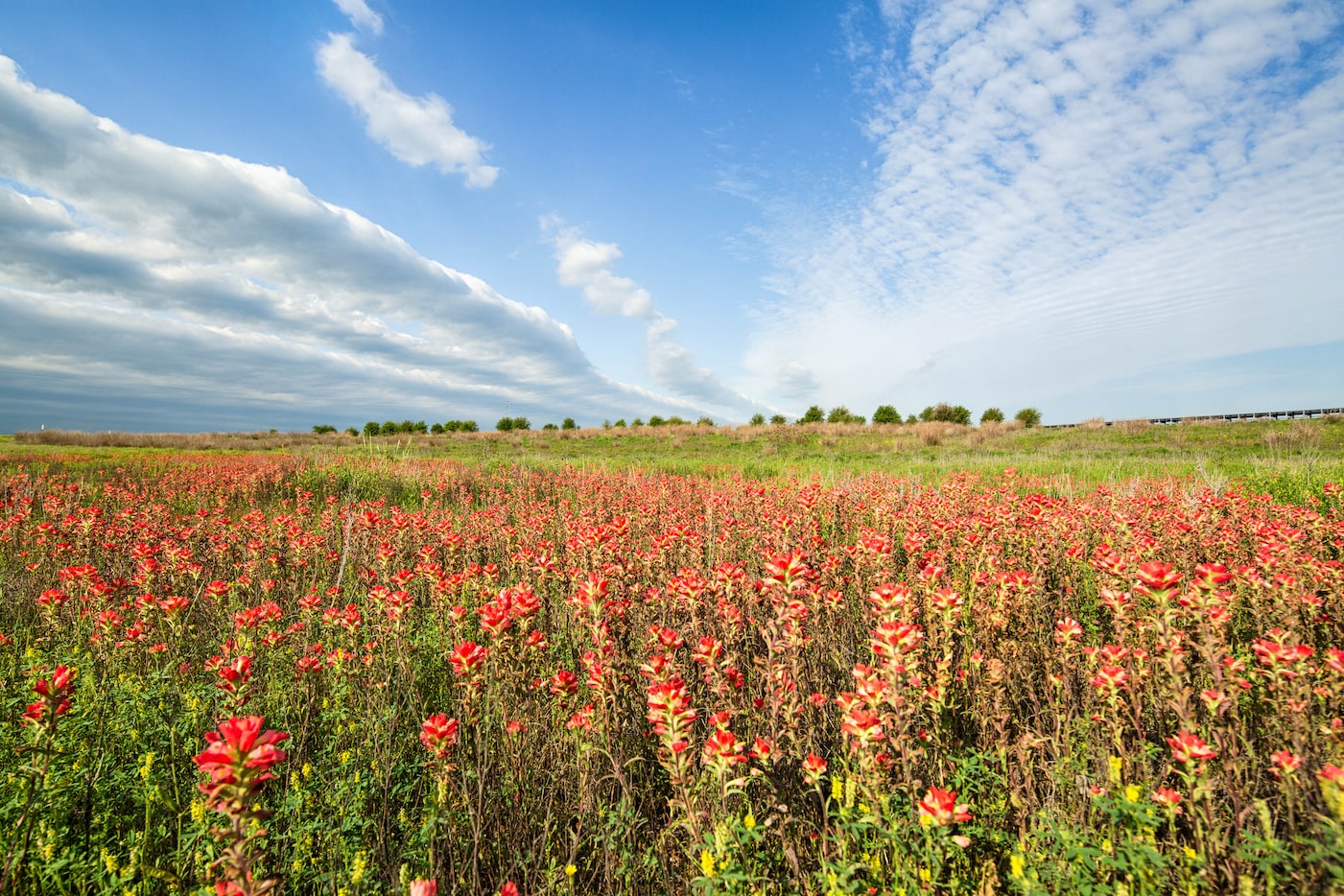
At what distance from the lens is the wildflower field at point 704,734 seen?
175 centimetres

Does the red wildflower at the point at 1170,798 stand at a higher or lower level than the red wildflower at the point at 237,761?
lower

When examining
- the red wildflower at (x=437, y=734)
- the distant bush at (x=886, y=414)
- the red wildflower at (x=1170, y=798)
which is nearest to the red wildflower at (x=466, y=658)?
the red wildflower at (x=437, y=734)

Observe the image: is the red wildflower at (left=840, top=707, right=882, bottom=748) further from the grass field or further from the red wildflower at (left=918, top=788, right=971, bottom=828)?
the grass field

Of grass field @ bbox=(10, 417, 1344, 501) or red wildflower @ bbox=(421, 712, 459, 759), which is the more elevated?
grass field @ bbox=(10, 417, 1344, 501)

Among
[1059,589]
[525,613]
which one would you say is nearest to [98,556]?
[525,613]

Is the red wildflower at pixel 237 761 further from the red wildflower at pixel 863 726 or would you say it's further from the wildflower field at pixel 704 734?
the red wildflower at pixel 863 726

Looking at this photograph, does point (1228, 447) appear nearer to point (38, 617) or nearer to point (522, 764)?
point (522, 764)

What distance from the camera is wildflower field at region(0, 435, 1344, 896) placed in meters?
1.75

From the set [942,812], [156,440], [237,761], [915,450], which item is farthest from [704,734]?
[156,440]

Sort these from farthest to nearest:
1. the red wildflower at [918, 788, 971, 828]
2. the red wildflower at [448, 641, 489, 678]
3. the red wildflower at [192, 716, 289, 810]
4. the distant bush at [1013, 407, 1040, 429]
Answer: the distant bush at [1013, 407, 1040, 429] → the red wildflower at [448, 641, 489, 678] → the red wildflower at [918, 788, 971, 828] → the red wildflower at [192, 716, 289, 810]

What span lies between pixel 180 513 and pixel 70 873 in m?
9.51

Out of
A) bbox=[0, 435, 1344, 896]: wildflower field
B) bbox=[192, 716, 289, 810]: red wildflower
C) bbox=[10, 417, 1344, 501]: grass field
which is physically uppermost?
bbox=[10, 417, 1344, 501]: grass field

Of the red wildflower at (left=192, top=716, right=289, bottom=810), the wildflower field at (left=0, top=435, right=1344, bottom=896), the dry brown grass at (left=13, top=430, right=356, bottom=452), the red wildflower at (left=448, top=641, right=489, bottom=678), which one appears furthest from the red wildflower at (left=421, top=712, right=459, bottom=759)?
the dry brown grass at (left=13, top=430, right=356, bottom=452)

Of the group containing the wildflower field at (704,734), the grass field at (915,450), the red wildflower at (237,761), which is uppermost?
the grass field at (915,450)
